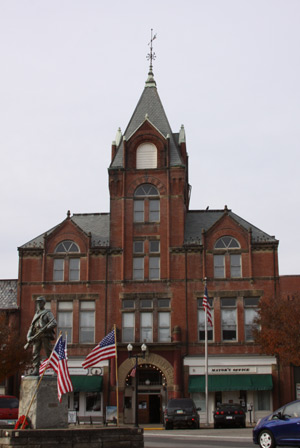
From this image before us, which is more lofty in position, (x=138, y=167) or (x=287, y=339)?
(x=138, y=167)

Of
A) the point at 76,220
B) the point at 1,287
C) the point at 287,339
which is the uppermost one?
the point at 76,220

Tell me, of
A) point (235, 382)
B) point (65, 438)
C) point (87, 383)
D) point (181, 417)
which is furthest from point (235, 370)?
point (65, 438)

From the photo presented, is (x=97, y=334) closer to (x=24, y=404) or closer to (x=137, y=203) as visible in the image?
(x=137, y=203)

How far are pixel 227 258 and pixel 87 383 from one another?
13.3 metres

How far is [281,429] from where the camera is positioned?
2100 cm

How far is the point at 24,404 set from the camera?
76.2ft

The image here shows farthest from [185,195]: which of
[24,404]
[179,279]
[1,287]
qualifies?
[24,404]

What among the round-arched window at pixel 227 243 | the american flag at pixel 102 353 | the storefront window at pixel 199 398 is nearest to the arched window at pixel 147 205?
the round-arched window at pixel 227 243

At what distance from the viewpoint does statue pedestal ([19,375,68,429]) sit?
22.6 metres

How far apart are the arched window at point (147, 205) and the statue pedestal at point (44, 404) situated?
90.0 ft

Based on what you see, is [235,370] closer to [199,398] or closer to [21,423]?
[199,398]

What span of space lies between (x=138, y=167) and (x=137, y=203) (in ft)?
9.31

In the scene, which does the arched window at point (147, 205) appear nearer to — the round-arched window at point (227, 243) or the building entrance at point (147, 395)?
the round-arched window at point (227, 243)

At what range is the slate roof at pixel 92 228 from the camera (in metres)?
50.7
